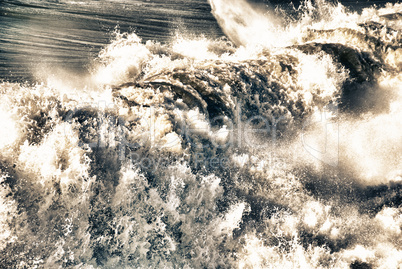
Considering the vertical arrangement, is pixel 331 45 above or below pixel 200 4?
below

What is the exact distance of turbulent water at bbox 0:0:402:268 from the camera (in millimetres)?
2982

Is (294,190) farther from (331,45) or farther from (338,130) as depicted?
(331,45)

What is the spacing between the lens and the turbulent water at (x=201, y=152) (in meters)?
2.98

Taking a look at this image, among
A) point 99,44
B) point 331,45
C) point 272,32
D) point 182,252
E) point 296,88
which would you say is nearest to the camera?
point 182,252

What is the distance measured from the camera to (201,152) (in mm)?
3543

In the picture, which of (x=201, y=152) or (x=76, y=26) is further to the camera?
(x=76, y=26)

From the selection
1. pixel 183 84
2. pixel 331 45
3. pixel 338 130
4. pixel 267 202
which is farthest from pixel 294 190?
pixel 331 45

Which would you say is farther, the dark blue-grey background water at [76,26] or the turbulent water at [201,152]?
the dark blue-grey background water at [76,26]

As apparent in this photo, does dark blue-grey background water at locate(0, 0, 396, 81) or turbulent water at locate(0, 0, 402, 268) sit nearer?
turbulent water at locate(0, 0, 402, 268)

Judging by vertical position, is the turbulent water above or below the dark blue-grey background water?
below

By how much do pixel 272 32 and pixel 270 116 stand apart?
2802 millimetres

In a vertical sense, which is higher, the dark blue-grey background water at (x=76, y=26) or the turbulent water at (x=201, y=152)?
the dark blue-grey background water at (x=76, y=26)

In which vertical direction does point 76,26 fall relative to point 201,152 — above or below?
above

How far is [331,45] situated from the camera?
4.84 m
